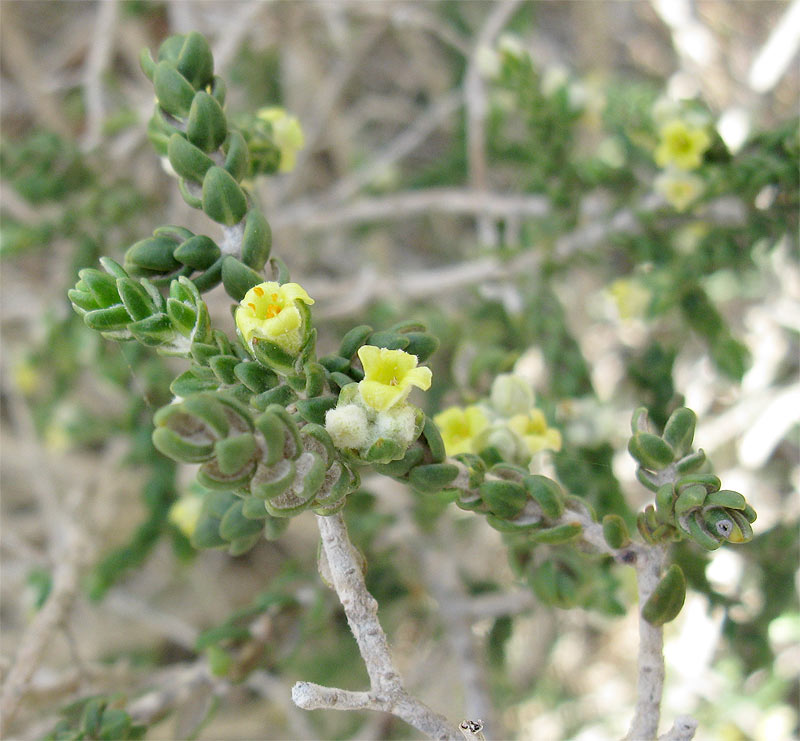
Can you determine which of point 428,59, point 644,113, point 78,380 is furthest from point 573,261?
point 78,380

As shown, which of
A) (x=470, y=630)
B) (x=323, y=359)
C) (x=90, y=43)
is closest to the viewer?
(x=323, y=359)

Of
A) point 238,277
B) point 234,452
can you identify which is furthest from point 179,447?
point 238,277

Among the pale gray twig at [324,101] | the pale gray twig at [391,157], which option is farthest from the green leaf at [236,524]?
the pale gray twig at [324,101]

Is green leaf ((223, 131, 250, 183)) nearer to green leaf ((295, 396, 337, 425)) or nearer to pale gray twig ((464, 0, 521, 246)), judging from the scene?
green leaf ((295, 396, 337, 425))

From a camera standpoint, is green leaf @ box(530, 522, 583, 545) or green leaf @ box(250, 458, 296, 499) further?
green leaf @ box(530, 522, 583, 545)

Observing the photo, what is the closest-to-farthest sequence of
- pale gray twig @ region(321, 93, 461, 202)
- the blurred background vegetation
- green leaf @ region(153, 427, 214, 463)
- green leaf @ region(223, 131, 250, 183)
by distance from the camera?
green leaf @ region(153, 427, 214, 463) → green leaf @ region(223, 131, 250, 183) → the blurred background vegetation → pale gray twig @ region(321, 93, 461, 202)

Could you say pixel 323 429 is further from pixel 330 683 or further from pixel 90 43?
pixel 90 43

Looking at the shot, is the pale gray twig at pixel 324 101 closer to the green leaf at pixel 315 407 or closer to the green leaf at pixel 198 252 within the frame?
the green leaf at pixel 198 252

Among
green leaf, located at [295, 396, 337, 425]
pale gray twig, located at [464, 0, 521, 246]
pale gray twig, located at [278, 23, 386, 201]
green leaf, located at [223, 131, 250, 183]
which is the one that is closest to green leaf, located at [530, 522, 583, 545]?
green leaf, located at [295, 396, 337, 425]
